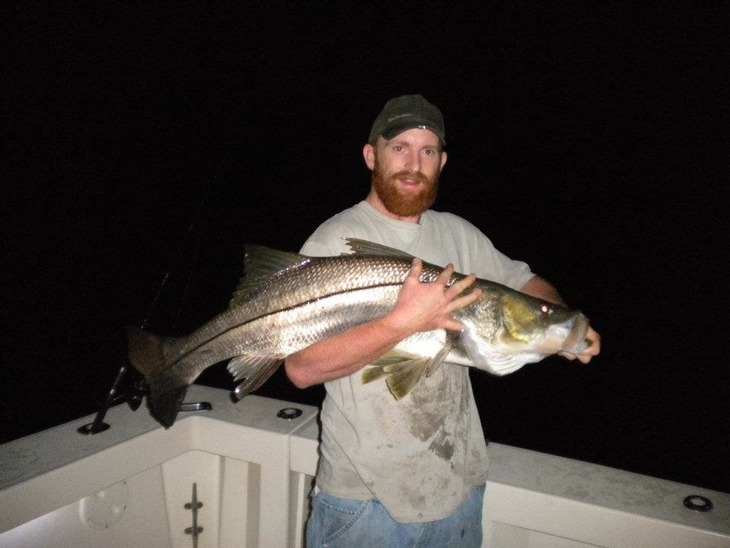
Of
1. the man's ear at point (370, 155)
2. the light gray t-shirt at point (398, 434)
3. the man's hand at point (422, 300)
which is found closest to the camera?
the man's hand at point (422, 300)

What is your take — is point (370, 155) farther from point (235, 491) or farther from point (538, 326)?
point (235, 491)

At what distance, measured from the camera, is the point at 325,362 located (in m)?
1.89

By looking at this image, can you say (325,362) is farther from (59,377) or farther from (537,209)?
(537,209)

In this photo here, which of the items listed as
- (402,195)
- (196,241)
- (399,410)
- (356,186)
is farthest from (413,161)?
(356,186)

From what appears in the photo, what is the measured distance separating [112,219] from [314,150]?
16280 millimetres

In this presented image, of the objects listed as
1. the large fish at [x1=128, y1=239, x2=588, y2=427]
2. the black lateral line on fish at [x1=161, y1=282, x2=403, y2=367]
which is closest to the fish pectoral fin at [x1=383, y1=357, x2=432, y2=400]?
Answer: the large fish at [x1=128, y1=239, x2=588, y2=427]

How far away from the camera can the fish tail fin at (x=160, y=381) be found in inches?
85.7

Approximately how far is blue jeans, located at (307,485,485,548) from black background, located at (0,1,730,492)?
1881mm

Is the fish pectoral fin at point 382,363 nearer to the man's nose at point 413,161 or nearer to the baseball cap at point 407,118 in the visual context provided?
the man's nose at point 413,161

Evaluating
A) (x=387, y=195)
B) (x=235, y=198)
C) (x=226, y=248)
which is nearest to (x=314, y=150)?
(x=235, y=198)

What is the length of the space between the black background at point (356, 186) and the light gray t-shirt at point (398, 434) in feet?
5.78

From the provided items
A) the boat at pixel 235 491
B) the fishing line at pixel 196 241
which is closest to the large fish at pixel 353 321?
the boat at pixel 235 491

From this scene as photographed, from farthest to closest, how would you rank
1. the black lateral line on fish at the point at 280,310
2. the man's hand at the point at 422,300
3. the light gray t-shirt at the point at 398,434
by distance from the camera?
the black lateral line on fish at the point at 280,310
the light gray t-shirt at the point at 398,434
the man's hand at the point at 422,300

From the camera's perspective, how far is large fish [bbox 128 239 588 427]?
200 centimetres
